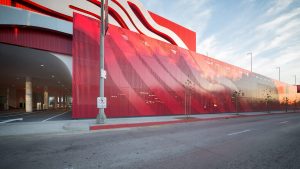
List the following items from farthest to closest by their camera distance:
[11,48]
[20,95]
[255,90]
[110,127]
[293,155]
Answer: [20,95] → [255,90] → [11,48] → [110,127] → [293,155]

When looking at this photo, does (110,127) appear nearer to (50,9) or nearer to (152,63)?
(152,63)

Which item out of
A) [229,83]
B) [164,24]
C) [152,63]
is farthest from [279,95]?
[152,63]

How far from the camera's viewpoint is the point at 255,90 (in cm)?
4362

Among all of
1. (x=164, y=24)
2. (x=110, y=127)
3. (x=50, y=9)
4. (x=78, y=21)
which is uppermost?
(x=164, y=24)

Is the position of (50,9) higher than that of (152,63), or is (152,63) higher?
(50,9)

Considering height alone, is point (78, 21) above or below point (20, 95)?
above

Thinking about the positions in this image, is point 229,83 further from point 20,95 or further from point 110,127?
point 20,95

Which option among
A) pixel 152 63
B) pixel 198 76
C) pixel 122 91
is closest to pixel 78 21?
pixel 122 91

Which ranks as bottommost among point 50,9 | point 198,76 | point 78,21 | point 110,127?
point 110,127

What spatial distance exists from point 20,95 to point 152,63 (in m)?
48.9

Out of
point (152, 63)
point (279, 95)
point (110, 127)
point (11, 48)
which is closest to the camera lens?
point (110, 127)

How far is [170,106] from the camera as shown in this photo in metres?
22.8

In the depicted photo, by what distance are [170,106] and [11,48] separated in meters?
→ 17.9

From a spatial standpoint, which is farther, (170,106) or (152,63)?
(170,106)
